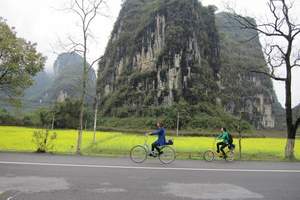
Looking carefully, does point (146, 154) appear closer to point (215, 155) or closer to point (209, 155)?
point (209, 155)

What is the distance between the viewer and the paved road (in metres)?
8.37

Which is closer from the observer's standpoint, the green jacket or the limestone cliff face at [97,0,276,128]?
the green jacket

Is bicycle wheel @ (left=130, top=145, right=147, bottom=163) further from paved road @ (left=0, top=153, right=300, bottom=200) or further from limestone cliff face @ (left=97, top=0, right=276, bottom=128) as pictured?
limestone cliff face @ (left=97, top=0, right=276, bottom=128)

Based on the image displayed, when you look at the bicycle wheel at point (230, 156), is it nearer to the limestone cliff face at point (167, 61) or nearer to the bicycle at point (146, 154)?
the bicycle at point (146, 154)

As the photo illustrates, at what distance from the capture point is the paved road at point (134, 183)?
837 centimetres

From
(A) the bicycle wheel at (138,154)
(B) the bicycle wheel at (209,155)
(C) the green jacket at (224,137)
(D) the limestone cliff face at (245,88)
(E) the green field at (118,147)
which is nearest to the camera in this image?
(A) the bicycle wheel at (138,154)

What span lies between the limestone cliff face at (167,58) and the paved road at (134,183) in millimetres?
106009

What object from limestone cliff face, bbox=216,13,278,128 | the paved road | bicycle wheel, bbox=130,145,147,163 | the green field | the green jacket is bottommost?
the paved road

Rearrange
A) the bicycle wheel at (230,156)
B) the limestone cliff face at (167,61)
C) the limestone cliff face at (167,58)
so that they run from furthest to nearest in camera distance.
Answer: the limestone cliff face at (167,61) → the limestone cliff face at (167,58) → the bicycle wheel at (230,156)

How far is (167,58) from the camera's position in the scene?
128m

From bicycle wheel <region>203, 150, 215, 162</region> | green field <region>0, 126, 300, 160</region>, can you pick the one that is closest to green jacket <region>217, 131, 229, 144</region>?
bicycle wheel <region>203, 150, 215, 162</region>

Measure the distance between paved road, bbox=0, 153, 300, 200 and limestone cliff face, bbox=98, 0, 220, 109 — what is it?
10601 cm

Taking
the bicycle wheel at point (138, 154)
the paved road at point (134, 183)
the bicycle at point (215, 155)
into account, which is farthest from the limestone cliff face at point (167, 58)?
the paved road at point (134, 183)

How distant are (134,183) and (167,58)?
11901 centimetres
